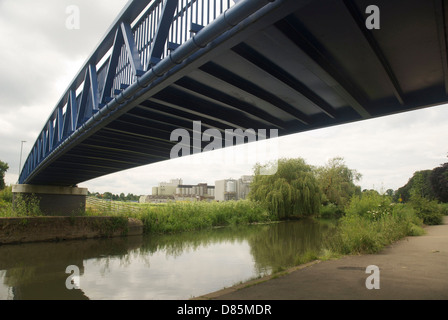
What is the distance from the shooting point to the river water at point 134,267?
6863 mm

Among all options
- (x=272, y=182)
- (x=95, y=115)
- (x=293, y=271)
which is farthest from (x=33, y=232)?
(x=272, y=182)

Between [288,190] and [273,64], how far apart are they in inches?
933

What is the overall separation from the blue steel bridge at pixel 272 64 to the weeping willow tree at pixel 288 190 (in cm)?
2019

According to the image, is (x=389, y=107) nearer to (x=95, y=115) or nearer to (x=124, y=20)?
(x=124, y=20)

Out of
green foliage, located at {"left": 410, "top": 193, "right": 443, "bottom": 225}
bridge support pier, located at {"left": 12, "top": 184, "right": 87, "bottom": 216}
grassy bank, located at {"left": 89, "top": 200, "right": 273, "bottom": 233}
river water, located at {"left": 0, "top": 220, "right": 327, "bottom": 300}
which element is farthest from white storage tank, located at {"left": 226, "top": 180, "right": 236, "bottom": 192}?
river water, located at {"left": 0, "top": 220, "right": 327, "bottom": 300}

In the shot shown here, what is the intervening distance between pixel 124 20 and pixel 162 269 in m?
6.64

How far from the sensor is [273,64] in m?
5.12

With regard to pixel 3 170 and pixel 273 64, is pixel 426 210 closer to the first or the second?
pixel 273 64

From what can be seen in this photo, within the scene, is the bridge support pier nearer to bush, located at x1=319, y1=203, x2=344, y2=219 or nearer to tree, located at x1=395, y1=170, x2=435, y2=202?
tree, located at x1=395, y1=170, x2=435, y2=202

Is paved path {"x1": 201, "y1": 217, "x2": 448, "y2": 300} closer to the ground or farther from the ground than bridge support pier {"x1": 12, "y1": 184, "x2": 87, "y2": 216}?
closer to the ground

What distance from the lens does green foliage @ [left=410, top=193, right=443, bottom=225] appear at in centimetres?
1805

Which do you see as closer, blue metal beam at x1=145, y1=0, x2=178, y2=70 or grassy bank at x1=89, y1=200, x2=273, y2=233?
blue metal beam at x1=145, y1=0, x2=178, y2=70

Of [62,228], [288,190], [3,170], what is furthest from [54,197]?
[3,170]

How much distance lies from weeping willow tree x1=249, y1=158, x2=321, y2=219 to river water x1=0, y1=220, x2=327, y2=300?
13.4m
